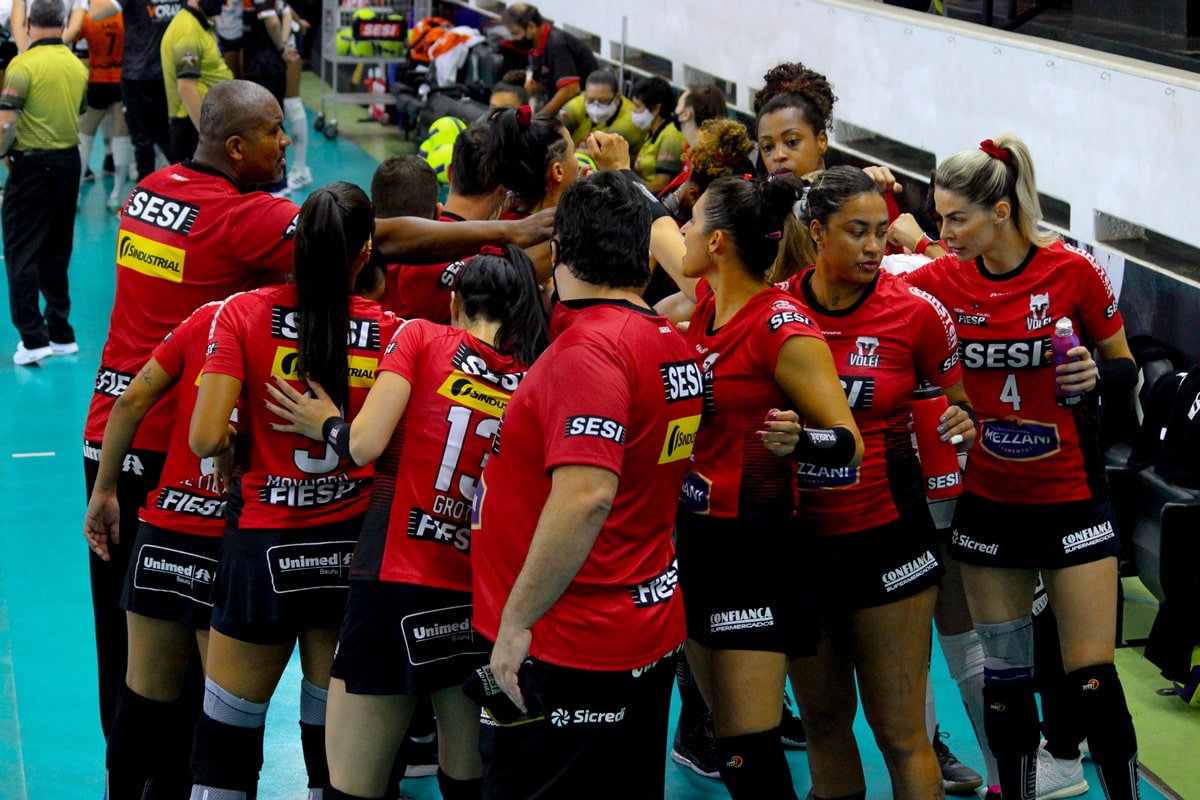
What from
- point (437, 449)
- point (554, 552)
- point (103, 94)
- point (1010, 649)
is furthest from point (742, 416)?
point (103, 94)

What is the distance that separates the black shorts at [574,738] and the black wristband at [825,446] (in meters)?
0.59

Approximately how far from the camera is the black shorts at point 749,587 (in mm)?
3273

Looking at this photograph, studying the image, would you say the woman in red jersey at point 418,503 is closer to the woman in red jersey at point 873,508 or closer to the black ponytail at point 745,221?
the black ponytail at point 745,221

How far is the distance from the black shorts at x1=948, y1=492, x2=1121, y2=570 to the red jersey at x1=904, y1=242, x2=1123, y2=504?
3cm

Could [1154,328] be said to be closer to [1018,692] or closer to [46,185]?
[1018,692]

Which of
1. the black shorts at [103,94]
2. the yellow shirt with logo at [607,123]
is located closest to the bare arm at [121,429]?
the yellow shirt with logo at [607,123]

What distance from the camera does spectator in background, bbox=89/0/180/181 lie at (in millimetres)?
11647

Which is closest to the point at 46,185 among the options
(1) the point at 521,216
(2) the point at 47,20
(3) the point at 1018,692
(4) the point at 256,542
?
(2) the point at 47,20

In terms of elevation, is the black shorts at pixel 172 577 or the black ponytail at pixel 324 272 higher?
the black ponytail at pixel 324 272

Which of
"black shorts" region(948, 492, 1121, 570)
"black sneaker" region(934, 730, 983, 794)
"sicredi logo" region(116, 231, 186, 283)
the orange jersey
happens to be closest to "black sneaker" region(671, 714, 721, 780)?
"black sneaker" region(934, 730, 983, 794)

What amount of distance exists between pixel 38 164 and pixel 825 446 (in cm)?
685

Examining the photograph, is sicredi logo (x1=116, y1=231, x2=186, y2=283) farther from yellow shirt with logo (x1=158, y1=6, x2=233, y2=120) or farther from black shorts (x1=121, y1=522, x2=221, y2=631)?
yellow shirt with logo (x1=158, y1=6, x2=233, y2=120)

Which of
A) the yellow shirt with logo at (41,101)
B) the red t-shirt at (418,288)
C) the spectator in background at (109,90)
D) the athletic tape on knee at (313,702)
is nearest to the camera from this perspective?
the athletic tape on knee at (313,702)

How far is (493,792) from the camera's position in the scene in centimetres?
279
